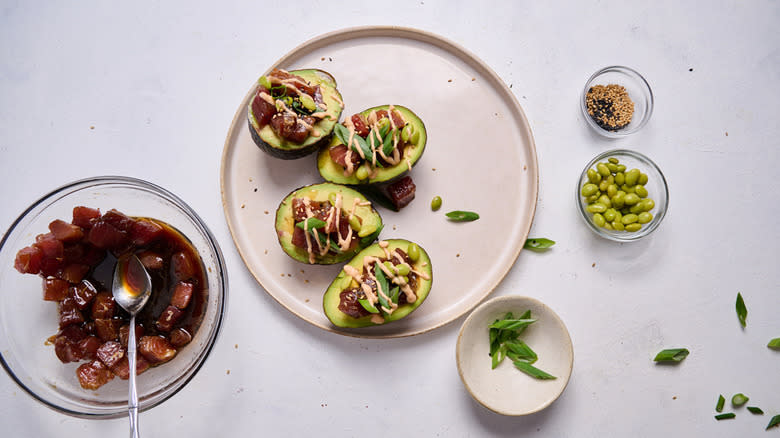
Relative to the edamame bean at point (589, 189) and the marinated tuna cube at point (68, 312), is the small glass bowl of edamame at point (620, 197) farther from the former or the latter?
the marinated tuna cube at point (68, 312)

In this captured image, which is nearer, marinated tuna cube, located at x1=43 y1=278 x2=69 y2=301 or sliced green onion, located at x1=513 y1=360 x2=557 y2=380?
marinated tuna cube, located at x1=43 y1=278 x2=69 y2=301

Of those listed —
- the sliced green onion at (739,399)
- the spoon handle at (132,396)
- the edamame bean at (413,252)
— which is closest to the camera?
the spoon handle at (132,396)

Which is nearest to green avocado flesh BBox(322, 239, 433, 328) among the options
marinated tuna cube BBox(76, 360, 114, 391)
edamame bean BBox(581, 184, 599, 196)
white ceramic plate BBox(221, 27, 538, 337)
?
white ceramic plate BBox(221, 27, 538, 337)

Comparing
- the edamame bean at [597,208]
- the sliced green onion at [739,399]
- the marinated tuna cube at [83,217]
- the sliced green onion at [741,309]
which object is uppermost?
the marinated tuna cube at [83,217]

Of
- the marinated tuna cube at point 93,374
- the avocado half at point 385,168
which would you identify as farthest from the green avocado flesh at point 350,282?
the marinated tuna cube at point 93,374

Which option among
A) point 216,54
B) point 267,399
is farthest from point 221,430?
point 216,54

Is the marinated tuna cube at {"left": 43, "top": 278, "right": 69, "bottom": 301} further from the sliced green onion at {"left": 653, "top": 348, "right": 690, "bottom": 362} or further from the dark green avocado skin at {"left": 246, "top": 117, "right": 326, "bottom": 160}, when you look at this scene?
the sliced green onion at {"left": 653, "top": 348, "right": 690, "bottom": 362}

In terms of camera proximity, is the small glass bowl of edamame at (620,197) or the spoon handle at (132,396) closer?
the spoon handle at (132,396)
